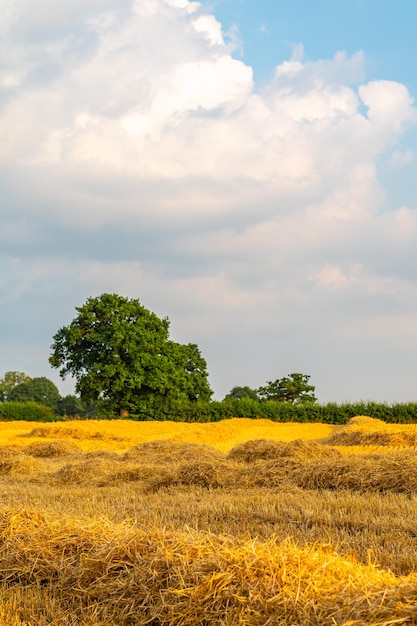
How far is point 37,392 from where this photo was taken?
2247 inches

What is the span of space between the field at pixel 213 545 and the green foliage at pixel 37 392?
48054mm

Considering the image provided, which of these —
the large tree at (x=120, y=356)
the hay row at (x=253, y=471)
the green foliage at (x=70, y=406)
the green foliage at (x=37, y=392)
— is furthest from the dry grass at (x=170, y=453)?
the green foliage at (x=37, y=392)

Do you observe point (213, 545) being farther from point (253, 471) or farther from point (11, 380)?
point (11, 380)

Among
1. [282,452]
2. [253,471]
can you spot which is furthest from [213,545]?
[282,452]

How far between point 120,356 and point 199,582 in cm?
2962

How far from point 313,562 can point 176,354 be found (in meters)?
31.5

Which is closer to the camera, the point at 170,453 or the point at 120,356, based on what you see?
the point at 170,453

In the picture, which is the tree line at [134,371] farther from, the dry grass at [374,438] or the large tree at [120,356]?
the dry grass at [374,438]

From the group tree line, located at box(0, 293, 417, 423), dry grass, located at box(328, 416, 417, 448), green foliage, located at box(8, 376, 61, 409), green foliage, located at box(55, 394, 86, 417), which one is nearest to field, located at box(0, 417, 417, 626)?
dry grass, located at box(328, 416, 417, 448)

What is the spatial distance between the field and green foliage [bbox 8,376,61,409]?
158ft

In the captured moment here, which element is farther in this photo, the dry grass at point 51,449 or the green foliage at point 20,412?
the green foliage at point 20,412

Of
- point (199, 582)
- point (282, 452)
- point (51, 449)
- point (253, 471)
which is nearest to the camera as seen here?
point (199, 582)

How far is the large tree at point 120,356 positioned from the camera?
105 ft

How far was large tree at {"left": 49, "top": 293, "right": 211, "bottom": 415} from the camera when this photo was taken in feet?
105
